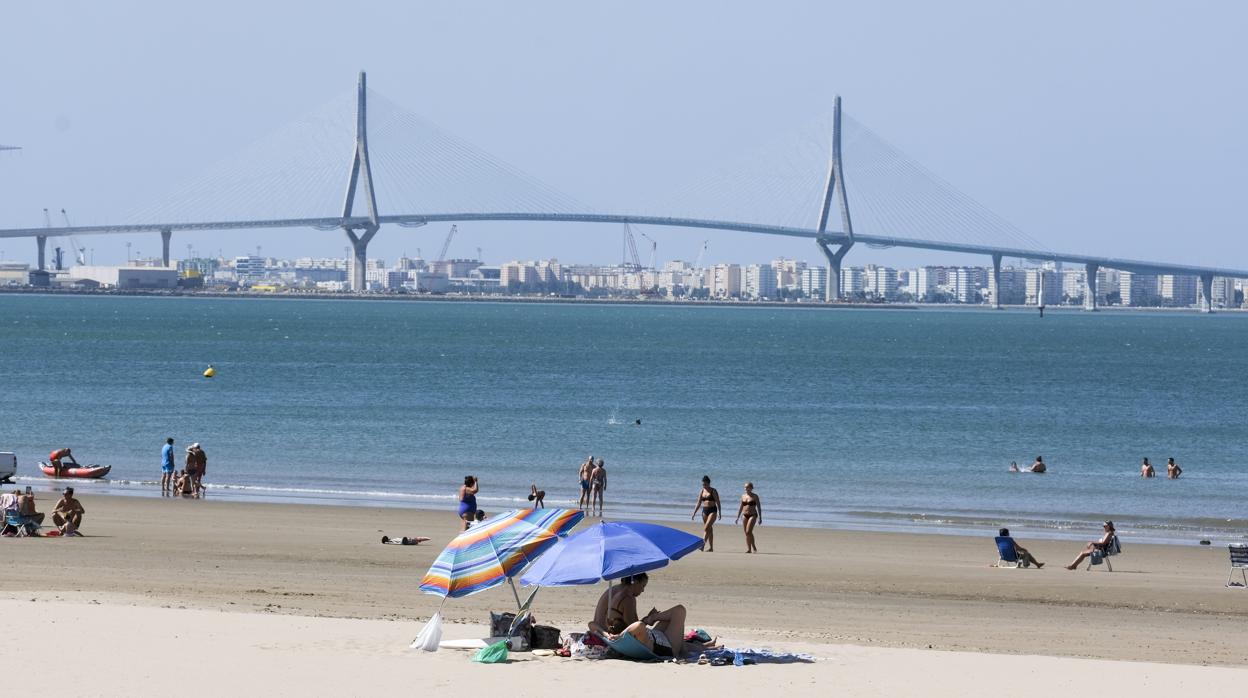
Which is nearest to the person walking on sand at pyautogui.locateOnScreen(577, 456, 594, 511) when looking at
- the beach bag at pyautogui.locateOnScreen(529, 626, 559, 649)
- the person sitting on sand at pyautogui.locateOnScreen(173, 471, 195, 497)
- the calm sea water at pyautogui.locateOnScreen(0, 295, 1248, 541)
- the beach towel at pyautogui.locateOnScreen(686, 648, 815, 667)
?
the calm sea water at pyautogui.locateOnScreen(0, 295, 1248, 541)

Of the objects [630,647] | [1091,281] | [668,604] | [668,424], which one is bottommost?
[668,604]

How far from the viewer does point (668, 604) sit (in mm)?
14406

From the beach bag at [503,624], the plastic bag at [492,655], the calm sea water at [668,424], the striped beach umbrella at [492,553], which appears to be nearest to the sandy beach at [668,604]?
the plastic bag at [492,655]

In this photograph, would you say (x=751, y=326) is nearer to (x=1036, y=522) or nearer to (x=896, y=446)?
(x=896, y=446)

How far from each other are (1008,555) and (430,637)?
8138 millimetres

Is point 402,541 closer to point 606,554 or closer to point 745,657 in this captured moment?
point 606,554

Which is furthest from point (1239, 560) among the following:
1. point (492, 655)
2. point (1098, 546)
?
point (492, 655)

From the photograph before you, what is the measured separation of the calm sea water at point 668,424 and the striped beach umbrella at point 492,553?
10.8 m

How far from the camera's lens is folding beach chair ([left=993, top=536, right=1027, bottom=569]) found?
58.3ft

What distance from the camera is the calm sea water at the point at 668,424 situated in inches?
1024

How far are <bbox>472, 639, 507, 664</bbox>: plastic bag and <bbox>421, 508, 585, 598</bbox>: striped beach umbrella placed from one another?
0.45 meters

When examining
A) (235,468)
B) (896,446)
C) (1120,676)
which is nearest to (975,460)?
(896,446)

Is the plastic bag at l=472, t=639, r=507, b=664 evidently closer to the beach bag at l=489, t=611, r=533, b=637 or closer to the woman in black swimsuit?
the beach bag at l=489, t=611, r=533, b=637

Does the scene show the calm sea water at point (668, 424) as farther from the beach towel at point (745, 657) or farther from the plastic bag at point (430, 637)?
the plastic bag at point (430, 637)
